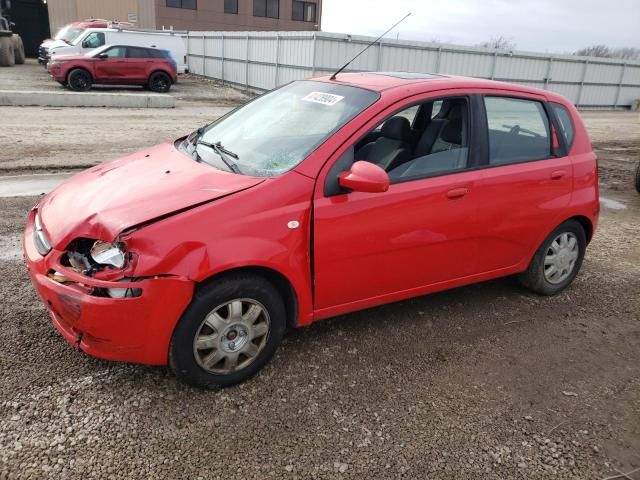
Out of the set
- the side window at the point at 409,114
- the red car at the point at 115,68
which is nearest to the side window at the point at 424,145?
the side window at the point at 409,114

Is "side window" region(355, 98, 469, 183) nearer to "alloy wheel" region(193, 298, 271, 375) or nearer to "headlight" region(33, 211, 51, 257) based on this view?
"alloy wheel" region(193, 298, 271, 375)

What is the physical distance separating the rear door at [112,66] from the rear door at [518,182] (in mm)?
17893

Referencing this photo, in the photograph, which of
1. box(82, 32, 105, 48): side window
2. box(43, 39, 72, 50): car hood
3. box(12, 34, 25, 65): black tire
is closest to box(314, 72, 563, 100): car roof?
box(82, 32, 105, 48): side window

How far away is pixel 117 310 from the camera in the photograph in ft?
8.74

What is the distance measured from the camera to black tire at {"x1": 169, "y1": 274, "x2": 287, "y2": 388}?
281 centimetres

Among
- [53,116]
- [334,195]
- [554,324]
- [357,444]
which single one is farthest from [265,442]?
[53,116]

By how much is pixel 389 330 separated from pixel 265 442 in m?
1.41

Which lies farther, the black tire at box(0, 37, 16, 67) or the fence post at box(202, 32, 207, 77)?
the fence post at box(202, 32, 207, 77)

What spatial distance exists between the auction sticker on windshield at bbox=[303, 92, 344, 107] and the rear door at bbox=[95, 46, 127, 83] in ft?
56.9

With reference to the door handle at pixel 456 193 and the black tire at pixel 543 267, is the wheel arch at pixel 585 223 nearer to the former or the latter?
the black tire at pixel 543 267

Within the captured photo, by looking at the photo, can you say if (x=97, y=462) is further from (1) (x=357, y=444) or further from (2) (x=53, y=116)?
(2) (x=53, y=116)

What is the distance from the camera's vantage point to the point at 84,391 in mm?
2957

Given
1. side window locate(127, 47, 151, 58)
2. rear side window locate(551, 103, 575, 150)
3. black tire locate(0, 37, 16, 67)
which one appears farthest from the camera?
black tire locate(0, 37, 16, 67)

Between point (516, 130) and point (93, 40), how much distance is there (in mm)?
20921
